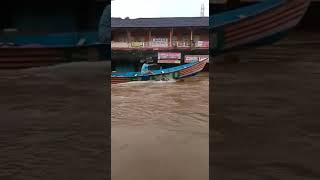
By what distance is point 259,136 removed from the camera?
3531mm

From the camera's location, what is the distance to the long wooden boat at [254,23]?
2.70 metres

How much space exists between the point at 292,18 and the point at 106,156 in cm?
182

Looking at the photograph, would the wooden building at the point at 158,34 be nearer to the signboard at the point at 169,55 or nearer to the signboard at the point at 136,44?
the signboard at the point at 136,44

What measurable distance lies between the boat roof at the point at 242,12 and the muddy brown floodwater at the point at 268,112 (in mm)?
249

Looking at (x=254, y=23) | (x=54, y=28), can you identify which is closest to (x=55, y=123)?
(x=54, y=28)

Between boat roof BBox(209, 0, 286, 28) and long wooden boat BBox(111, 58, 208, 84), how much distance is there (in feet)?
46.6

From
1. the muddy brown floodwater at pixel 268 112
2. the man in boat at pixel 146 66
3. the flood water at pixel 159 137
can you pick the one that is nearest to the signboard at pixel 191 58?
the man in boat at pixel 146 66

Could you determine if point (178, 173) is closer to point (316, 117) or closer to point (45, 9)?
point (316, 117)

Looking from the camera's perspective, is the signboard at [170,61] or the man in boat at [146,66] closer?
the man in boat at [146,66]

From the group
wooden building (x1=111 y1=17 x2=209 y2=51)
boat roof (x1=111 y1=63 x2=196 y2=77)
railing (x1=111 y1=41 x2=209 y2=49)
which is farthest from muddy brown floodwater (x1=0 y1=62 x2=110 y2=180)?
railing (x1=111 y1=41 x2=209 y2=49)

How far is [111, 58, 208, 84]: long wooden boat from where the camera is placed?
56.9ft

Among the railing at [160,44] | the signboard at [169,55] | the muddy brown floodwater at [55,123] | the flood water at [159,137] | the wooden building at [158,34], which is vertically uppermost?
the wooden building at [158,34]

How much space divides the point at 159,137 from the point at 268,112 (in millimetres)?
2968

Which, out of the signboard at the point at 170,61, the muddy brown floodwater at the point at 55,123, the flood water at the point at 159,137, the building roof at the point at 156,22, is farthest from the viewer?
the signboard at the point at 170,61
